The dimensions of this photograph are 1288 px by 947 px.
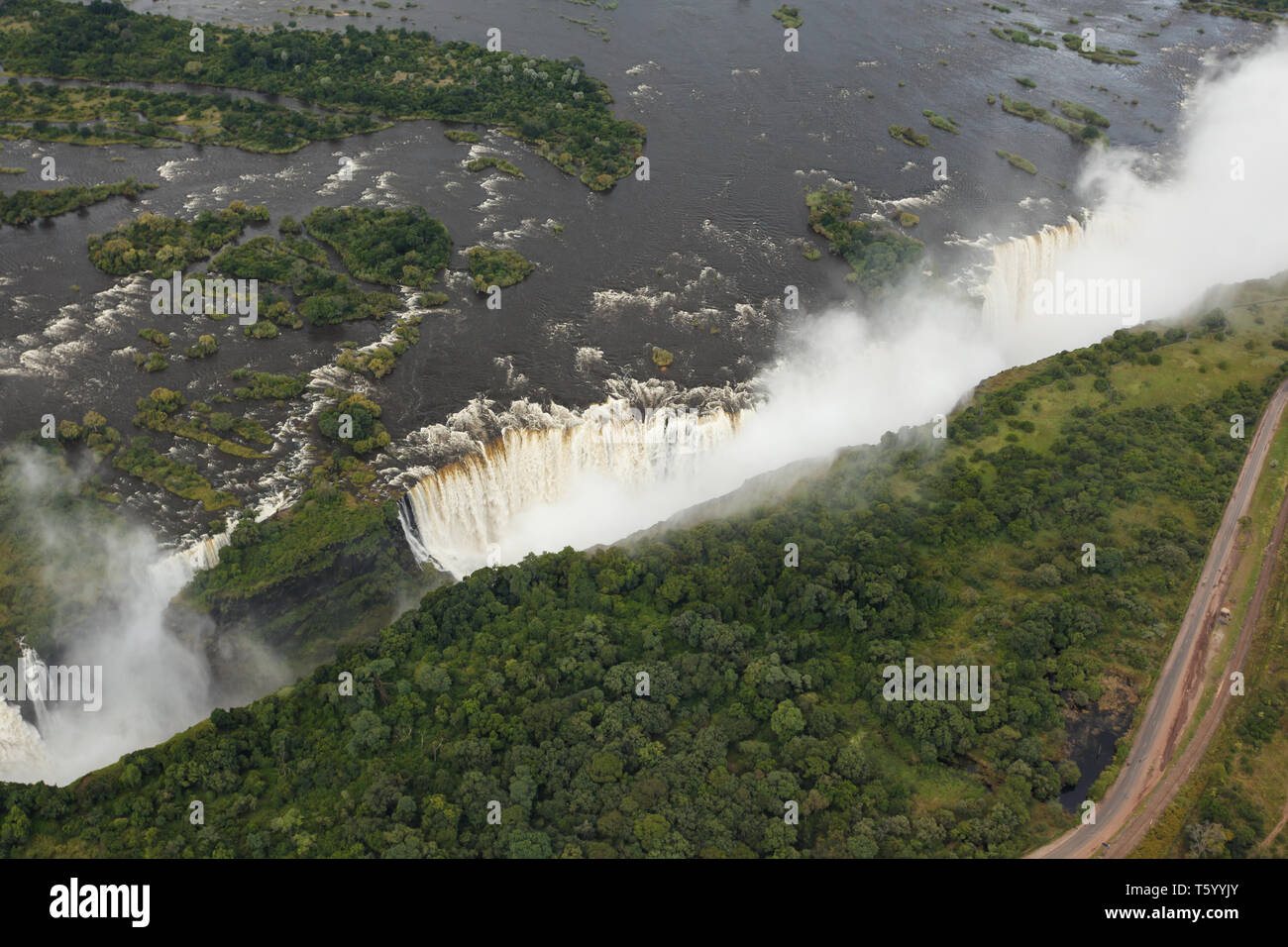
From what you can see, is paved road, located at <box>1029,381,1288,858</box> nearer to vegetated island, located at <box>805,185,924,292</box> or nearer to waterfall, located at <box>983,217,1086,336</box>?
waterfall, located at <box>983,217,1086,336</box>

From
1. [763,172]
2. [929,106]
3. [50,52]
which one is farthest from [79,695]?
[929,106]

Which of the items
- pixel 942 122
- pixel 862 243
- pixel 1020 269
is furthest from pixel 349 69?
pixel 1020 269

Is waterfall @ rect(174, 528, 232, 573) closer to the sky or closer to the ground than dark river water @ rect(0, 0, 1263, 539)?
closer to the ground

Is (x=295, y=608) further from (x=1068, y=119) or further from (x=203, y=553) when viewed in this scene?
(x=1068, y=119)

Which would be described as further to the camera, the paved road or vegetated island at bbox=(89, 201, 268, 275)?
vegetated island at bbox=(89, 201, 268, 275)

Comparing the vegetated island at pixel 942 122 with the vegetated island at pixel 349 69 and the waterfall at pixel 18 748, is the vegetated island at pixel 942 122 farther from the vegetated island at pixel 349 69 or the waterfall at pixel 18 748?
the waterfall at pixel 18 748

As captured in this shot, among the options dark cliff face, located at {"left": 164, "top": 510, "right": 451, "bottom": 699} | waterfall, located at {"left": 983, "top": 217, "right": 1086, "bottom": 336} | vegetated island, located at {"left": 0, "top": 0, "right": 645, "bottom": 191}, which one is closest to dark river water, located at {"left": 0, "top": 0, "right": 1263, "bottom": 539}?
waterfall, located at {"left": 983, "top": 217, "right": 1086, "bottom": 336}
